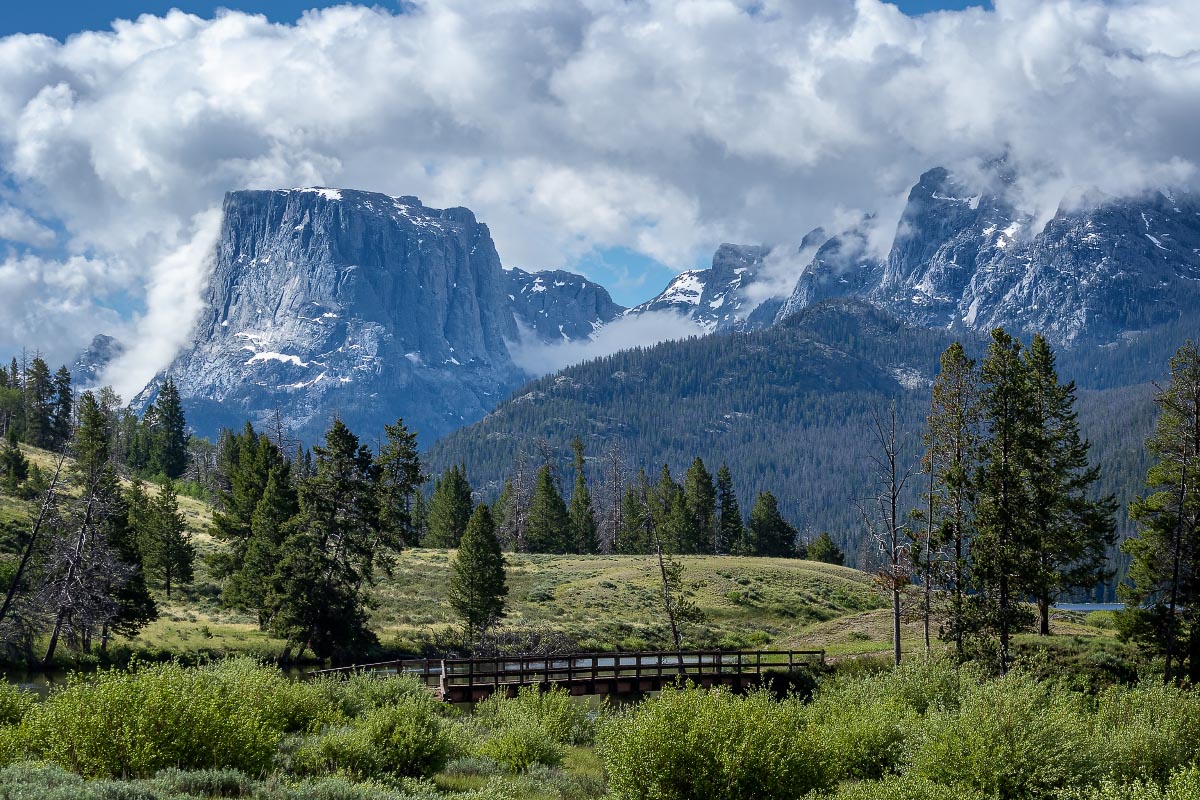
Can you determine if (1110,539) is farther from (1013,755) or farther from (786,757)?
(786,757)

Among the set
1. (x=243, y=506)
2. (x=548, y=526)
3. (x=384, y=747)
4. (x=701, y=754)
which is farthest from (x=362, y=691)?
(x=548, y=526)

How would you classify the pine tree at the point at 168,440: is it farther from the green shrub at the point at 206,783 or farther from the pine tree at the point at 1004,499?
the green shrub at the point at 206,783

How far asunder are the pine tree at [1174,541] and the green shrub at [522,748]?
29.3 m

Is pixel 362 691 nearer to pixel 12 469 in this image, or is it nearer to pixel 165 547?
pixel 165 547

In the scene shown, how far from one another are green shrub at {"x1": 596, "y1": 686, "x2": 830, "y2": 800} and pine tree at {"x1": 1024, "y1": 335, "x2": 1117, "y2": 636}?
25.3 m

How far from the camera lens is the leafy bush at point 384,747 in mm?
19625

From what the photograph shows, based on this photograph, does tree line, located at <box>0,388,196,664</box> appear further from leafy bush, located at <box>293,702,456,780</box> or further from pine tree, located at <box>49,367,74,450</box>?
pine tree, located at <box>49,367,74,450</box>

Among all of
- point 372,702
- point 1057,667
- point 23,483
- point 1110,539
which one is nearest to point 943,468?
point 1057,667

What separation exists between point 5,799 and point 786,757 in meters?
13.4

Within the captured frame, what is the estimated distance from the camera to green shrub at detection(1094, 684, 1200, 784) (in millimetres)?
20641

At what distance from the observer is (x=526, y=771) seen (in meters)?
22.9

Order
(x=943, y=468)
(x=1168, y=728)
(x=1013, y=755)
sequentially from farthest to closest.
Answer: (x=943, y=468) → (x=1168, y=728) → (x=1013, y=755)

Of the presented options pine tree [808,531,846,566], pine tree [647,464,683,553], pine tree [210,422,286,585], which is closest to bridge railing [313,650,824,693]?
pine tree [210,422,286,585]

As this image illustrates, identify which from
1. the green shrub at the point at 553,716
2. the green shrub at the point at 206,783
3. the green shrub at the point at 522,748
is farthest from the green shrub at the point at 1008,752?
the green shrub at the point at 206,783
